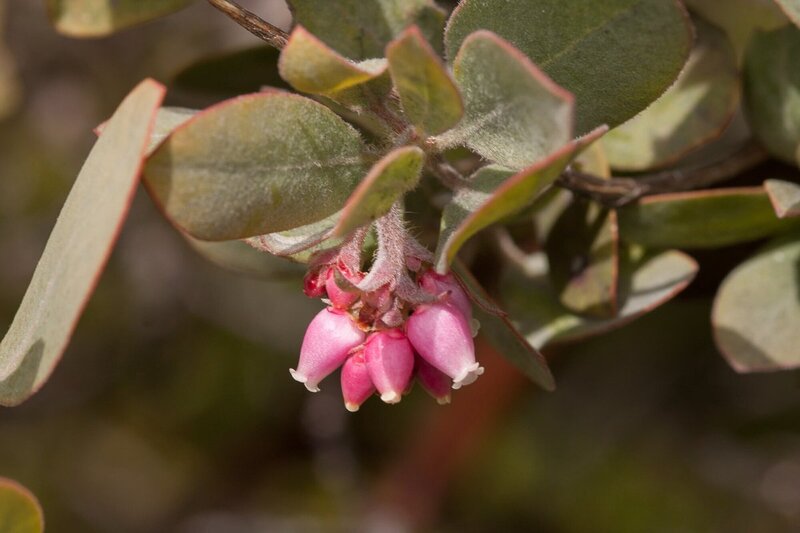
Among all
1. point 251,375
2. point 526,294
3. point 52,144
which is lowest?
point 251,375

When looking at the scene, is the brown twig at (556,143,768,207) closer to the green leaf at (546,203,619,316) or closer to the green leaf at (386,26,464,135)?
the green leaf at (546,203,619,316)

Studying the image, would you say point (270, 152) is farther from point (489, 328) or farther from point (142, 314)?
point (142, 314)

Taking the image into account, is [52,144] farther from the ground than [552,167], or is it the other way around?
[552,167]

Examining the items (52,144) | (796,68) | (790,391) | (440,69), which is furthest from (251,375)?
(440,69)

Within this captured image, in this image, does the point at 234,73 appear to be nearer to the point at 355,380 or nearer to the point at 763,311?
the point at 355,380

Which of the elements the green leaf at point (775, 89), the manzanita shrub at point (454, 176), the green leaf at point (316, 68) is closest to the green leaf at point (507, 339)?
the manzanita shrub at point (454, 176)

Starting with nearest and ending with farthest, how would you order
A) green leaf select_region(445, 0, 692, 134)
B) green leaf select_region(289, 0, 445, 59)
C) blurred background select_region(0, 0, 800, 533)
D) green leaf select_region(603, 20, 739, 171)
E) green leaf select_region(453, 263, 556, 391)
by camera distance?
green leaf select_region(445, 0, 692, 134) → green leaf select_region(453, 263, 556, 391) → green leaf select_region(289, 0, 445, 59) → green leaf select_region(603, 20, 739, 171) → blurred background select_region(0, 0, 800, 533)

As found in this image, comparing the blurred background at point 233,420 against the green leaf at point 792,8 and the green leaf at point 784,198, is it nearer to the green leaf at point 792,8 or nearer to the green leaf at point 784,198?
the green leaf at point 784,198

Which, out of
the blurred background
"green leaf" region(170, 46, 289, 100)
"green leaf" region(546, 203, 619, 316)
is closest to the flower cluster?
"green leaf" region(546, 203, 619, 316)
